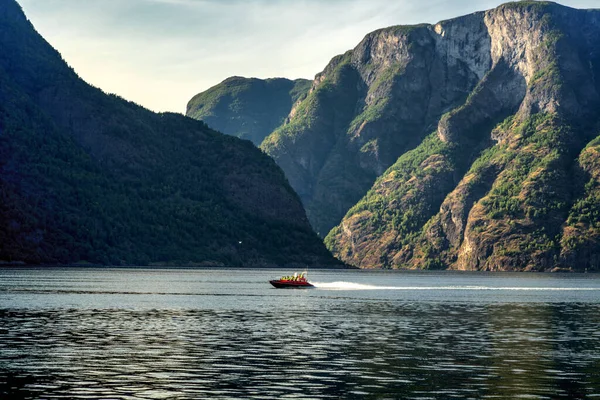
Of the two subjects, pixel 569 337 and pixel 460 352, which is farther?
pixel 569 337

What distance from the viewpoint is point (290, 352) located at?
8388 cm

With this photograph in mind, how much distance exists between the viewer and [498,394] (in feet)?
199

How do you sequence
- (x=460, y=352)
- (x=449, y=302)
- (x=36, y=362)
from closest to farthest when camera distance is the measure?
(x=36, y=362) → (x=460, y=352) → (x=449, y=302)

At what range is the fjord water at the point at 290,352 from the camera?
62.4 meters

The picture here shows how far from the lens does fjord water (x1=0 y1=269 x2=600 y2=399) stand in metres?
62.4

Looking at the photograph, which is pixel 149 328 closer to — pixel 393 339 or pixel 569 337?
pixel 393 339

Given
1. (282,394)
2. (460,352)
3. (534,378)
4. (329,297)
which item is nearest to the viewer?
(282,394)

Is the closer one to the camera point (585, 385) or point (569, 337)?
point (585, 385)

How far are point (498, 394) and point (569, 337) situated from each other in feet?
149

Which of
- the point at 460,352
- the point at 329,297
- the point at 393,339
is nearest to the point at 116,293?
the point at 329,297

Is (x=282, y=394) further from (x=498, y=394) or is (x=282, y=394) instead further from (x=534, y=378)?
(x=534, y=378)

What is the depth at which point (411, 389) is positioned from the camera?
6244 centimetres

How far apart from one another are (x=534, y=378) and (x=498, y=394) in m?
8.92

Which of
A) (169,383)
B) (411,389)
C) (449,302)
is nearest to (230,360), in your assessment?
(169,383)
